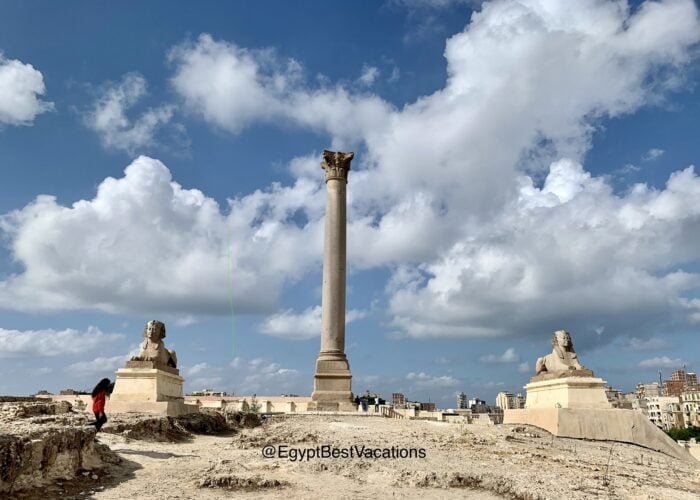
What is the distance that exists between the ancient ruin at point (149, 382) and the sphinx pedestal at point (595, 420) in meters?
10.5

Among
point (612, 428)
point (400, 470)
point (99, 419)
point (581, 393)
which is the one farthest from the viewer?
point (581, 393)

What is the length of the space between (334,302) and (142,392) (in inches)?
337

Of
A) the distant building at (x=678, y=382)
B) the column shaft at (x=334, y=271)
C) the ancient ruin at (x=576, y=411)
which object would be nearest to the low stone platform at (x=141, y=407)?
the column shaft at (x=334, y=271)

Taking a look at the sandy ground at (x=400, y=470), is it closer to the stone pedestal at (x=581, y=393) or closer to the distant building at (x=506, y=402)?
the stone pedestal at (x=581, y=393)

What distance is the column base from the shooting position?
862 inches

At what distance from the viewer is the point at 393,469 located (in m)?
9.51

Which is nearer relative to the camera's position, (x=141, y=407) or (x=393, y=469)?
(x=393, y=469)

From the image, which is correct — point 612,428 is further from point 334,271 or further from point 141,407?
point 141,407

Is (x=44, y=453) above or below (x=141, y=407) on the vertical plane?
below

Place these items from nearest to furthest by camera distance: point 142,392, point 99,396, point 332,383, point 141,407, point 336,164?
point 99,396 < point 141,407 < point 142,392 < point 332,383 < point 336,164

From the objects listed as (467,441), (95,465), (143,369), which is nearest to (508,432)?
(467,441)

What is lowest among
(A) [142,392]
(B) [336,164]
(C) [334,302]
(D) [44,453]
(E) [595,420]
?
(D) [44,453]

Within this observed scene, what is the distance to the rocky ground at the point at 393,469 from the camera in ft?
27.6

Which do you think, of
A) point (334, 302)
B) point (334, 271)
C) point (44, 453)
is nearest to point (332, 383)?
point (334, 302)
